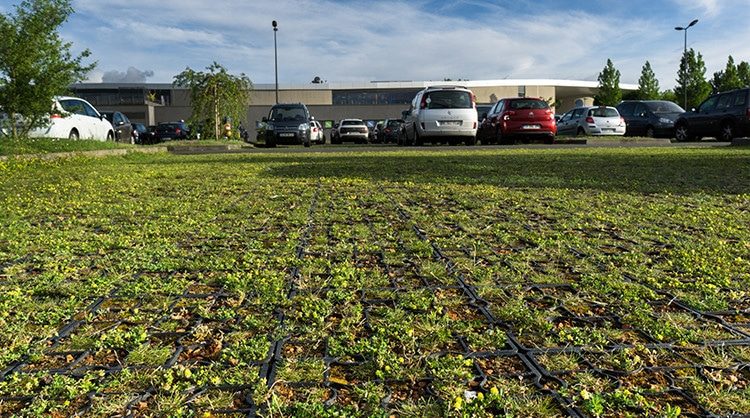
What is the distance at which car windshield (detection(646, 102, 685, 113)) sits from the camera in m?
23.0

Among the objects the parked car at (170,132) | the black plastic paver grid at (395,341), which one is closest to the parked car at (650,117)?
the black plastic paver grid at (395,341)

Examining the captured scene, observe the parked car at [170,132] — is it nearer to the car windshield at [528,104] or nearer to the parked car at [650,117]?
the car windshield at [528,104]

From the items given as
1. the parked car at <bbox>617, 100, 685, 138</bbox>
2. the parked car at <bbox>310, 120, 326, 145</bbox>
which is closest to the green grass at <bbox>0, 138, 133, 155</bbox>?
the parked car at <bbox>310, 120, 326, 145</bbox>

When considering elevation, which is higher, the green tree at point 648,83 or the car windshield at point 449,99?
the green tree at point 648,83

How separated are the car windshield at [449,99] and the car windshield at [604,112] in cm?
773

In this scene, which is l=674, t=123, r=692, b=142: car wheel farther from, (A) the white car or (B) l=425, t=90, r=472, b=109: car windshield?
(A) the white car

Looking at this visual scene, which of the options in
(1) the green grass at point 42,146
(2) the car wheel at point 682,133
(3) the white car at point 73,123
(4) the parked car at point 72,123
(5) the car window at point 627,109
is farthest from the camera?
(5) the car window at point 627,109

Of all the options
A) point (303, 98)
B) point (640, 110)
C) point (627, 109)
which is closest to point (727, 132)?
point (640, 110)

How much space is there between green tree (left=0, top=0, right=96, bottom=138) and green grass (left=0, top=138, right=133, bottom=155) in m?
0.95

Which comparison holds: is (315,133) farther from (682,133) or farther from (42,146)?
(42,146)

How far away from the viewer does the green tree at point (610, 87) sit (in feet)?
220

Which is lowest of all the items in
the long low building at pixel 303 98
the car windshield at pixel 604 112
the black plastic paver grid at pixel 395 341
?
the black plastic paver grid at pixel 395 341

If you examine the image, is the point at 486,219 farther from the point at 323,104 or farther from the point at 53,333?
the point at 323,104

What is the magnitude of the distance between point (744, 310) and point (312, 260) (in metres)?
2.11
